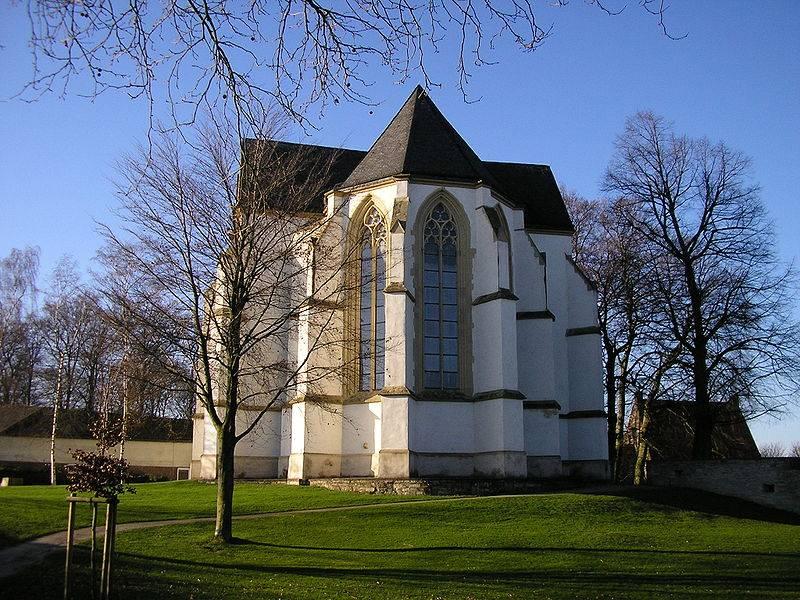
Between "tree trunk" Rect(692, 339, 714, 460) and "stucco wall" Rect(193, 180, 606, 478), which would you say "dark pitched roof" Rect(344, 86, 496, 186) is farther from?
"tree trunk" Rect(692, 339, 714, 460)

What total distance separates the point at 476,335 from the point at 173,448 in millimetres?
27225

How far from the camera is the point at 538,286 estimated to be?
29.0m

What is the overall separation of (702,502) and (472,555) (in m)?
13.0

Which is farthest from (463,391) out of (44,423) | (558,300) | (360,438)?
(44,423)

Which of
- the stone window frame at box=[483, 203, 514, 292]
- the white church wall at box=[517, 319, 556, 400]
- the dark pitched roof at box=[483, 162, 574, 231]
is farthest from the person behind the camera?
the dark pitched roof at box=[483, 162, 574, 231]

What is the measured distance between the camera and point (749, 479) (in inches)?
1123

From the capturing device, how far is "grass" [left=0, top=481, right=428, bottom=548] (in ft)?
56.9

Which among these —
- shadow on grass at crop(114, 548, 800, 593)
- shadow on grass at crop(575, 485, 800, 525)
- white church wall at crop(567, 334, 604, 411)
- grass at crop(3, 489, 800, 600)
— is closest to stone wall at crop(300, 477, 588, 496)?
shadow on grass at crop(575, 485, 800, 525)

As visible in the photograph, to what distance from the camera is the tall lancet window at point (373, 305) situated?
1016 inches

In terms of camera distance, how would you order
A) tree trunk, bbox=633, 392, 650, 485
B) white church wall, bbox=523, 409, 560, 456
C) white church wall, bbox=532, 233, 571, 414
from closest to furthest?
1. white church wall, bbox=523, 409, 560, 456
2. white church wall, bbox=532, 233, 571, 414
3. tree trunk, bbox=633, 392, 650, 485

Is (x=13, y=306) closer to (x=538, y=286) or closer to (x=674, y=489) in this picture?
(x=538, y=286)

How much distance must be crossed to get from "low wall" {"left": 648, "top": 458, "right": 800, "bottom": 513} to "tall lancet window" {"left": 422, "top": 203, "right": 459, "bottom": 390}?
10582 mm

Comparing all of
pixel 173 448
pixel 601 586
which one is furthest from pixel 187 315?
pixel 173 448

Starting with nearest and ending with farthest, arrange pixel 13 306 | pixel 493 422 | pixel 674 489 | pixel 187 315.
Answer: pixel 187 315 → pixel 493 422 → pixel 674 489 → pixel 13 306
